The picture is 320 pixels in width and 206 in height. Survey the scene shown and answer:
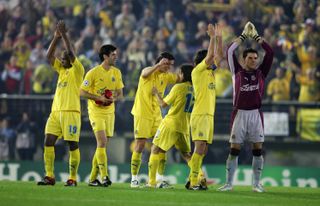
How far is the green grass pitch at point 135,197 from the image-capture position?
40.4 ft

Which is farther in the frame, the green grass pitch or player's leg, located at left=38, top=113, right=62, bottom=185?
player's leg, located at left=38, top=113, right=62, bottom=185

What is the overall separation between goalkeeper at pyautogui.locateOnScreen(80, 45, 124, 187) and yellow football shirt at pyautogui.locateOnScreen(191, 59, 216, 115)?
1477 millimetres

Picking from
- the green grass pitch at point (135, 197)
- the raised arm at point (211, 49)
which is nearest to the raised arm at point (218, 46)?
the raised arm at point (211, 49)

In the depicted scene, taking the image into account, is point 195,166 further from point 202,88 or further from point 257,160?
point 202,88

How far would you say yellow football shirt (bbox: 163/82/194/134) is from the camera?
15664mm

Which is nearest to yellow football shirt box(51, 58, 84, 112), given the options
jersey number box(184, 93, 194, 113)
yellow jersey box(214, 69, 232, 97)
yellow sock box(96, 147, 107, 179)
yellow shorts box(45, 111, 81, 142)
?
yellow shorts box(45, 111, 81, 142)

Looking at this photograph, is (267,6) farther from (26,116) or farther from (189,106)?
(189,106)

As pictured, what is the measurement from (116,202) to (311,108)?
11.4m

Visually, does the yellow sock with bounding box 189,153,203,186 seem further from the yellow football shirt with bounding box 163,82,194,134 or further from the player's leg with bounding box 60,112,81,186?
the player's leg with bounding box 60,112,81,186

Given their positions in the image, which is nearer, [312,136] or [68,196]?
[68,196]

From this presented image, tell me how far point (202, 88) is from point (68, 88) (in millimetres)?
2229

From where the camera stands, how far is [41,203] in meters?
12.1

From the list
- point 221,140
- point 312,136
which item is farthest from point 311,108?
point 221,140

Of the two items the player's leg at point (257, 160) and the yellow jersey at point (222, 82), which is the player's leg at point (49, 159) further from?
the yellow jersey at point (222, 82)
